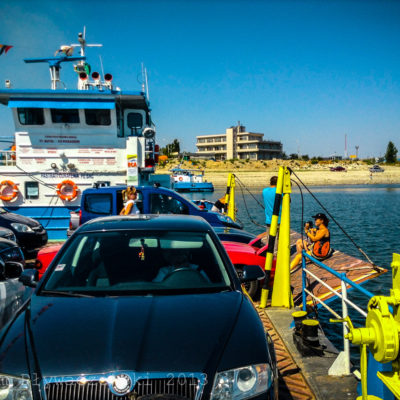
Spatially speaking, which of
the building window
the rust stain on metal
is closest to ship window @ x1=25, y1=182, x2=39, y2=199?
the building window

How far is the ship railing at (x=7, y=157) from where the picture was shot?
48.4 feet

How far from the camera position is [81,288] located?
11.2 feet

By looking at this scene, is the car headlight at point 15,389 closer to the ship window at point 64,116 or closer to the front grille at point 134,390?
the front grille at point 134,390

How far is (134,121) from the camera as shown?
1558cm

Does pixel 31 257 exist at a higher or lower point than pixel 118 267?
lower

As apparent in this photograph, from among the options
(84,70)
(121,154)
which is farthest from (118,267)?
(84,70)

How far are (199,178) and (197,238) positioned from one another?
49386 mm

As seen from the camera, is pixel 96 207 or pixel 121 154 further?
pixel 121 154

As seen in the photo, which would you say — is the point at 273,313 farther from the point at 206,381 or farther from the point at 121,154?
the point at 121,154

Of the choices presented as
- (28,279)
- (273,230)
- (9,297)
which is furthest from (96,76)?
(28,279)

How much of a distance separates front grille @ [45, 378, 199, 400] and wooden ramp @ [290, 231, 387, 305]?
4443 millimetres

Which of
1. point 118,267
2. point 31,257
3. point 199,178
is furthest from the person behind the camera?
point 199,178

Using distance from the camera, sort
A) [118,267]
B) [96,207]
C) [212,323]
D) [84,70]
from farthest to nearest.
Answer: [84,70] < [96,207] < [118,267] < [212,323]

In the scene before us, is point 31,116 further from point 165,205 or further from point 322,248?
point 322,248
